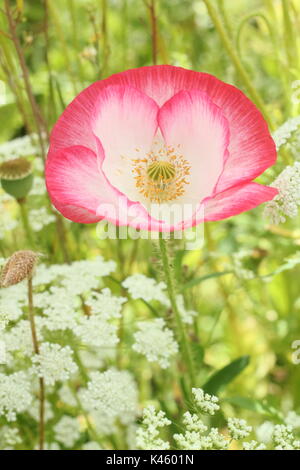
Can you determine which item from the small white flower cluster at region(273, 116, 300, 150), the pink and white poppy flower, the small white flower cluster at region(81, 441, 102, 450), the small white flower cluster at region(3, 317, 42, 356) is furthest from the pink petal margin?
the small white flower cluster at region(81, 441, 102, 450)

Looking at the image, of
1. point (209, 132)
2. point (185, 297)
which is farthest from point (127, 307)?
point (209, 132)

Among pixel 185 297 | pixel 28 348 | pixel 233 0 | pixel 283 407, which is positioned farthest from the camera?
pixel 233 0

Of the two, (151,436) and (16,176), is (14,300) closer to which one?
(16,176)

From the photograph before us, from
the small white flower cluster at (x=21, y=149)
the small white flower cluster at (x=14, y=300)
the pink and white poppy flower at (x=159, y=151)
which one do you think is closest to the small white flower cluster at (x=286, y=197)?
the pink and white poppy flower at (x=159, y=151)

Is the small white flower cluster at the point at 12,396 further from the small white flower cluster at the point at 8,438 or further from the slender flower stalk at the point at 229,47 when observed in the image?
the slender flower stalk at the point at 229,47

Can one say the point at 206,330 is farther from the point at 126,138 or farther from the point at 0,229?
the point at 126,138

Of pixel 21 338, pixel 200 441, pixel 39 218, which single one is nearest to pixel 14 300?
pixel 21 338
